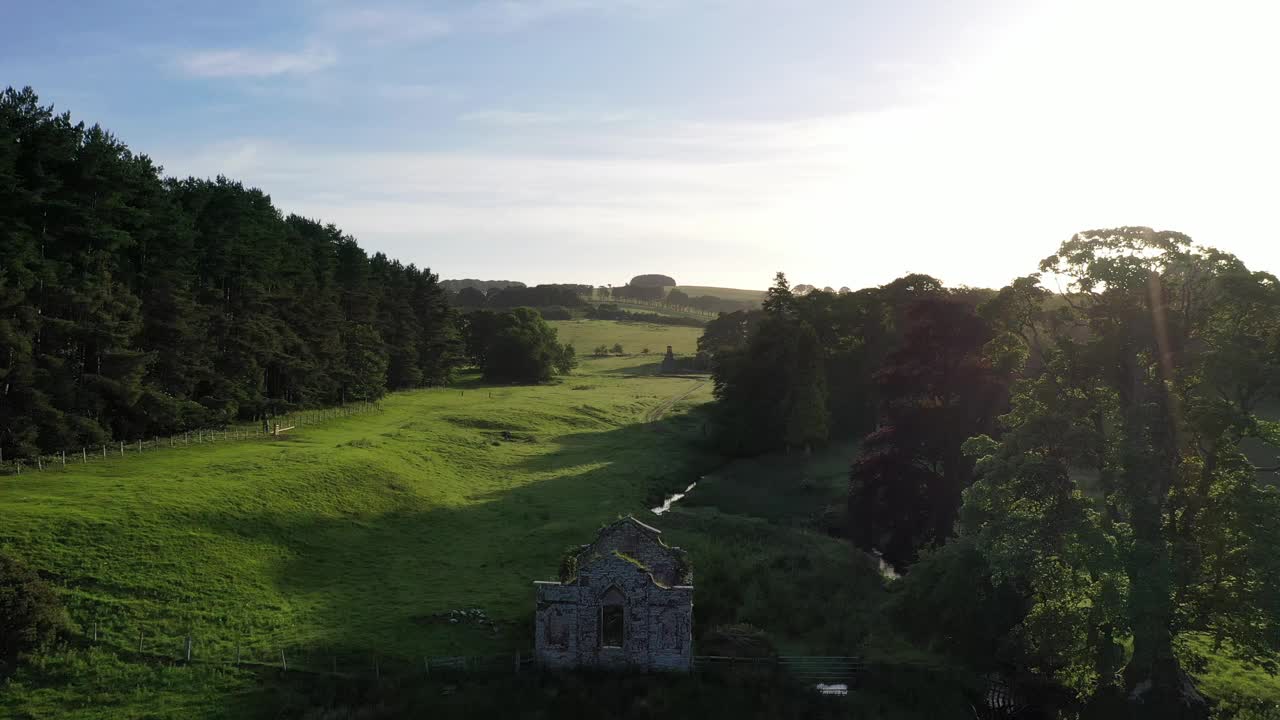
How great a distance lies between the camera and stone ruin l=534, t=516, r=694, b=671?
1075 inches

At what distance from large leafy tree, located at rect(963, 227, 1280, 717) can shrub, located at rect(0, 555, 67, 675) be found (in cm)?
3111

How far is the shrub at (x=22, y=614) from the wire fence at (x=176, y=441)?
1806 cm

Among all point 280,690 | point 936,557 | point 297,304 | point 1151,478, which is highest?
point 297,304

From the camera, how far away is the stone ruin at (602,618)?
27297 millimetres

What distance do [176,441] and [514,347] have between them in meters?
61.3

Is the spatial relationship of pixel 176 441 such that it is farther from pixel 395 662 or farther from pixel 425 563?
pixel 395 662

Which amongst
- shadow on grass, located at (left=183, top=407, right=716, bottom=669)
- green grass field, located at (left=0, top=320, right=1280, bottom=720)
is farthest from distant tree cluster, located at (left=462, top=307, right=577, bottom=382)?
shadow on grass, located at (left=183, top=407, right=716, bottom=669)

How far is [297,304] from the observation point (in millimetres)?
75250

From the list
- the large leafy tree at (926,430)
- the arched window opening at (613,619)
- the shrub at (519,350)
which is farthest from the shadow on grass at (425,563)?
the shrub at (519,350)

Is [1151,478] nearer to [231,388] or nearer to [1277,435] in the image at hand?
[1277,435]

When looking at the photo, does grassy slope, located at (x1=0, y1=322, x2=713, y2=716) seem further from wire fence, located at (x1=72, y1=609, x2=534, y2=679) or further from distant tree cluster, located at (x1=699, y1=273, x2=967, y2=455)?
distant tree cluster, located at (x1=699, y1=273, x2=967, y2=455)

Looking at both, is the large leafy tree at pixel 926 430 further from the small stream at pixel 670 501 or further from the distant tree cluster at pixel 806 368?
the distant tree cluster at pixel 806 368

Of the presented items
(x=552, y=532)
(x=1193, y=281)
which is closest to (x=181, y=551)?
(x=552, y=532)

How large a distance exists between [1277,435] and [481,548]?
32412 millimetres
